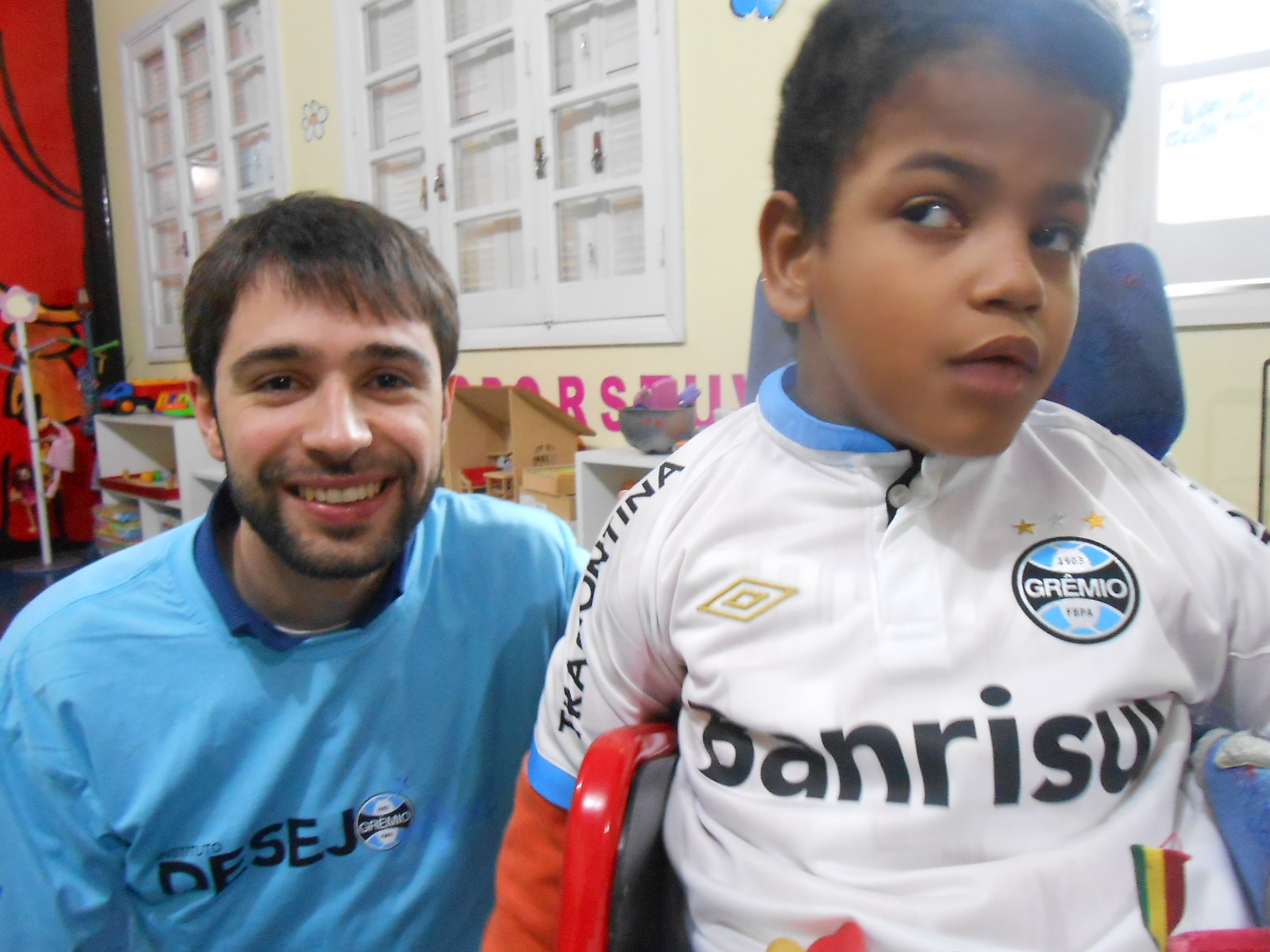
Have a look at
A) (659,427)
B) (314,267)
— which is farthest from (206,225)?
(314,267)

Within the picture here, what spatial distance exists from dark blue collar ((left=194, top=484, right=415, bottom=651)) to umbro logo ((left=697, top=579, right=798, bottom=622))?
43 centimetres

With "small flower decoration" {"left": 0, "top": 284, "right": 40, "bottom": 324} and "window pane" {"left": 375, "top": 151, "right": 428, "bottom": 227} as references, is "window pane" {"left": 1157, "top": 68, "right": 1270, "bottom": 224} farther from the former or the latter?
"small flower decoration" {"left": 0, "top": 284, "right": 40, "bottom": 324}

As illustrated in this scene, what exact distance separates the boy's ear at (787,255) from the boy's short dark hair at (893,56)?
1 centimetres

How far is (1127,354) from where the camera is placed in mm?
722

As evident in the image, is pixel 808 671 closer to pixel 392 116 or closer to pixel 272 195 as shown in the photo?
pixel 392 116

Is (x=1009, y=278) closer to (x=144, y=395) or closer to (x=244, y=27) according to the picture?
(x=244, y=27)

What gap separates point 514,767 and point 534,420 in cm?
122

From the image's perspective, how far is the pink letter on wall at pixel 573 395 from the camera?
2389 millimetres

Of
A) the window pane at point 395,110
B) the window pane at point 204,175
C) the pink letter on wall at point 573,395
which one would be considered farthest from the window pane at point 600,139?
the window pane at point 204,175

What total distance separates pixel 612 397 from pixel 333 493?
4.95 ft

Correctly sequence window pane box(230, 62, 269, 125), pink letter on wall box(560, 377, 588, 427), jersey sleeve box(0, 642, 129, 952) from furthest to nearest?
window pane box(230, 62, 269, 125)
pink letter on wall box(560, 377, 588, 427)
jersey sleeve box(0, 642, 129, 952)

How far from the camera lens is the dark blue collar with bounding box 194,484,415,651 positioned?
2.74ft

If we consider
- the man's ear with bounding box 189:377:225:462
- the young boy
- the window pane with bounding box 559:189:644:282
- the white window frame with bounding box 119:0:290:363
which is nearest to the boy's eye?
the young boy

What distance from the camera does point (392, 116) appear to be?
2.85 m
